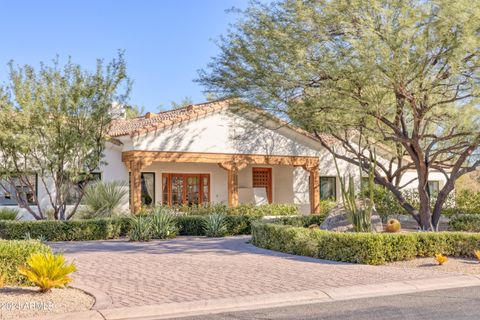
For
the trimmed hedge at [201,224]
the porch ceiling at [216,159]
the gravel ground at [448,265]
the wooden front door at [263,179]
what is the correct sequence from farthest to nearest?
the wooden front door at [263,179]
the porch ceiling at [216,159]
the trimmed hedge at [201,224]
the gravel ground at [448,265]

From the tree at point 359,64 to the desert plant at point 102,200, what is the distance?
5.36 m

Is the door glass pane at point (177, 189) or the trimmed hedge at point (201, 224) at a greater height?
→ the door glass pane at point (177, 189)

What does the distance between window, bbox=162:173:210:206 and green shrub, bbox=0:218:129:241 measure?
7.29 m

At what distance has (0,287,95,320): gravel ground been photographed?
7.45 meters

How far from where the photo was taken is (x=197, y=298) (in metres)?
8.35

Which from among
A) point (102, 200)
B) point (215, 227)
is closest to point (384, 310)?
point (215, 227)

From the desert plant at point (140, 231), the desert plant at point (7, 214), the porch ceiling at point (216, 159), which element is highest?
the porch ceiling at point (216, 159)

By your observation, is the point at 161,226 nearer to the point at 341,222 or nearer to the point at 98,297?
the point at 341,222

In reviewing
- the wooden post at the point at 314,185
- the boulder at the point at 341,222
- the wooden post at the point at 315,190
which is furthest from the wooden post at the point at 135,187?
the wooden post at the point at 315,190

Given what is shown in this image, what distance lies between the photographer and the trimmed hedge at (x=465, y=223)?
18.2 metres

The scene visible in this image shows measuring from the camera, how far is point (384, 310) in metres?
7.73

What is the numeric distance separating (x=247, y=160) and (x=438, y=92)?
1052 centimetres

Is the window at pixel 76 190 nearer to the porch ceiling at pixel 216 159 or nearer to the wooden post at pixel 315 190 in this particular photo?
the porch ceiling at pixel 216 159

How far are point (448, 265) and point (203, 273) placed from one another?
5130mm
